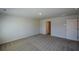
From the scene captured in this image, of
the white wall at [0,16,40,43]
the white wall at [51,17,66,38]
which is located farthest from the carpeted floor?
the white wall at [51,17,66,38]

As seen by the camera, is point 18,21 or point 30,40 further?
point 30,40

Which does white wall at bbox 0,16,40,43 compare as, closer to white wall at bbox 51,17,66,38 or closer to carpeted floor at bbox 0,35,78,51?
carpeted floor at bbox 0,35,78,51

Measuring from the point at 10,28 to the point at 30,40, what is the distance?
729 mm

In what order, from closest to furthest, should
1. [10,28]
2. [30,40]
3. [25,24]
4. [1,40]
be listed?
1. [1,40]
2. [10,28]
3. [25,24]
4. [30,40]

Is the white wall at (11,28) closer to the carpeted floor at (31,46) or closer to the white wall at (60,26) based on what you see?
the carpeted floor at (31,46)

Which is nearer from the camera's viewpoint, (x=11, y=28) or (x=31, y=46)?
(x=11, y=28)

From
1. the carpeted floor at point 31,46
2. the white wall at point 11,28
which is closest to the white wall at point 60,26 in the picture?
the carpeted floor at point 31,46

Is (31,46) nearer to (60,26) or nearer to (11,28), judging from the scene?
(11,28)

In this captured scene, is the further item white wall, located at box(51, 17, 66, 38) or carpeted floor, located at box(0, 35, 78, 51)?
white wall, located at box(51, 17, 66, 38)

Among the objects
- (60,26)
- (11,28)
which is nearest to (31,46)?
(11,28)
